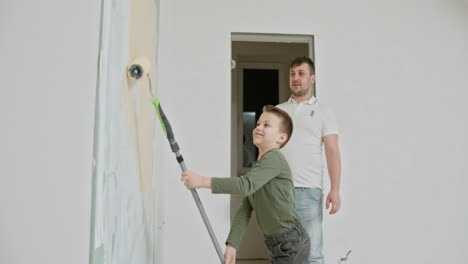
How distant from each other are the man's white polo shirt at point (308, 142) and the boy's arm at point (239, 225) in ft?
1.41

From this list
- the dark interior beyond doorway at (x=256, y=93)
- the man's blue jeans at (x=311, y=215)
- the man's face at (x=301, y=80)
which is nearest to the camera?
the man's blue jeans at (x=311, y=215)

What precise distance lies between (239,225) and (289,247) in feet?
0.70

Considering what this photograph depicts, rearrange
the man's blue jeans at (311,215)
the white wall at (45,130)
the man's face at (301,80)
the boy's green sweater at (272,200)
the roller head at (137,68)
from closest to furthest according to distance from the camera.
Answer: the white wall at (45,130), the roller head at (137,68), the boy's green sweater at (272,200), the man's blue jeans at (311,215), the man's face at (301,80)

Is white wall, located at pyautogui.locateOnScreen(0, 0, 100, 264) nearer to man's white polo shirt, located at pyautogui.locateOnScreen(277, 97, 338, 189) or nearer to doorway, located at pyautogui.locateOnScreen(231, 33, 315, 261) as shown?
man's white polo shirt, located at pyautogui.locateOnScreen(277, 97, 338, 189)

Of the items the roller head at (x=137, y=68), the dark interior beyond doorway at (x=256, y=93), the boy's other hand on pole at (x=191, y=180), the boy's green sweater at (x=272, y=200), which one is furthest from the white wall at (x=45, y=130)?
the dark interior beyond doorway at (x=256, y=93)

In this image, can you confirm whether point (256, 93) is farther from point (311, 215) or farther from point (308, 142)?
point (311, 215)

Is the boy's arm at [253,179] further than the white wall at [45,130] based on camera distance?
Yes

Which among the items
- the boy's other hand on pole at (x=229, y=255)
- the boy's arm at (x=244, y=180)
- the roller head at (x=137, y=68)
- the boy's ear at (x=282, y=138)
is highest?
the roller head at (x=137, y=68)

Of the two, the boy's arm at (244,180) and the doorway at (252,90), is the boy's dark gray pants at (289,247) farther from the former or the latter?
the doorway at (252,90)

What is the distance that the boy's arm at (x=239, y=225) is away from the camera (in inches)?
60.4

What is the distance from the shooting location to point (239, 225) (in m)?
1.58

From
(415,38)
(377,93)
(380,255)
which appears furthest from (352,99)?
(380,255)

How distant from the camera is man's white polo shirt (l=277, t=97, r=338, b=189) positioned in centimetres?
198

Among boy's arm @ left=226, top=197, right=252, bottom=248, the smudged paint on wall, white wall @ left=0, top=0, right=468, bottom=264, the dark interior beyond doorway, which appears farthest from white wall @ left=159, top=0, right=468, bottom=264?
the dark interior beyond doorway
